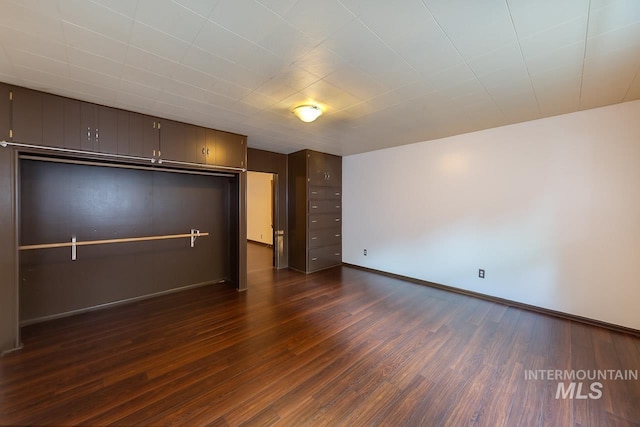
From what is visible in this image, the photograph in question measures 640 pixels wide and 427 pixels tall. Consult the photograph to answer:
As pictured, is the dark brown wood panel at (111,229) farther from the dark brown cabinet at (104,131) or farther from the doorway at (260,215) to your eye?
the doorway at (260,215)

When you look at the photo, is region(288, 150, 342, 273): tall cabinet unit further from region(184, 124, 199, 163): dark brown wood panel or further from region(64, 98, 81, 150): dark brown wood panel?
region(64, 98, 81, 150): dark brown wood panel

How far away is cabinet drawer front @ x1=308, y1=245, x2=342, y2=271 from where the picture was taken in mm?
5289

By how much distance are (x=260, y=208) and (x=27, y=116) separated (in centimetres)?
613

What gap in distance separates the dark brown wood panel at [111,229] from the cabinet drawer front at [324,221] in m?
1.70

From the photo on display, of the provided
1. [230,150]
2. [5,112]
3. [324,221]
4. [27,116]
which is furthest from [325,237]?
[5,112]

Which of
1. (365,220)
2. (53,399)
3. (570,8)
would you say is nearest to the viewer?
(570,8)

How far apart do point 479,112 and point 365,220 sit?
2971 millimetres

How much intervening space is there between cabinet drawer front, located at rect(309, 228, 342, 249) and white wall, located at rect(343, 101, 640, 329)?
47.3 inches

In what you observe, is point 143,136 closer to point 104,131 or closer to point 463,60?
point 104,131

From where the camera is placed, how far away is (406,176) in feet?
15.8

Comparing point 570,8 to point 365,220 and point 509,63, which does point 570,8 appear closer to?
point 509,63

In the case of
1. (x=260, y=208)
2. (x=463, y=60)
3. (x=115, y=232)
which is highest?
(x=463, y=60)

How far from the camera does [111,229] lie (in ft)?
11.0

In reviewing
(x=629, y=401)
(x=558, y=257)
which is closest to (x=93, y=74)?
(x=629, y=401)
